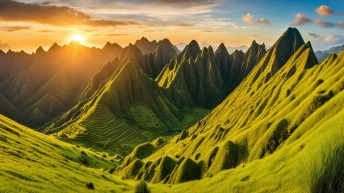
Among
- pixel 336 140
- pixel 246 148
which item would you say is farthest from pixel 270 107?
pixel 336 140

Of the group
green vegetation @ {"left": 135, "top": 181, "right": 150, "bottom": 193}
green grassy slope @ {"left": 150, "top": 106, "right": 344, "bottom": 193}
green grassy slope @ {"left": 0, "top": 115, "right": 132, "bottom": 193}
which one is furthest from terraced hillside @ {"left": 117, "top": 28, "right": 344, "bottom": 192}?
green grassy slope @ {"left": 0, "top": 115, "right": 132, "bottom": 193}

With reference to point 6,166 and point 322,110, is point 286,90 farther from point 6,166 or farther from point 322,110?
point 6,166

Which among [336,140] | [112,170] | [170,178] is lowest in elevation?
[112,170]

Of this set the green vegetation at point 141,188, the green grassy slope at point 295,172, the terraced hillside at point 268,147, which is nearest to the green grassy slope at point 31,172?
the green vegetation at point 141,188

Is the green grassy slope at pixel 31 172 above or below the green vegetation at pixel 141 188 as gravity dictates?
above

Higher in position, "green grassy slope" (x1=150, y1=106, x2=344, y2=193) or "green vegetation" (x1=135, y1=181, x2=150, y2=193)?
"green grassy slope" (x1=150, y1=106, x2=344, y2=193)

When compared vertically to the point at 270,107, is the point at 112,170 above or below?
below

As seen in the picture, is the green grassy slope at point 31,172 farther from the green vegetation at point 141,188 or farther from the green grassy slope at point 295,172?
the green grassy slope at point 295,172

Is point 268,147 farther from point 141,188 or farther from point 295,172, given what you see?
point 141,188

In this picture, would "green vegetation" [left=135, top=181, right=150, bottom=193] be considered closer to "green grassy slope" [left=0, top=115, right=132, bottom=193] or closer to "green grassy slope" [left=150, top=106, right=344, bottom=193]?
"green grassy slope" [left=0, top=115, right=132, bottom=193]

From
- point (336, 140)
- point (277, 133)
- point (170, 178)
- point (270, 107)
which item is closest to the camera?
point (336, 140)

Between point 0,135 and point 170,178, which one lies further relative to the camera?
point 170,178
